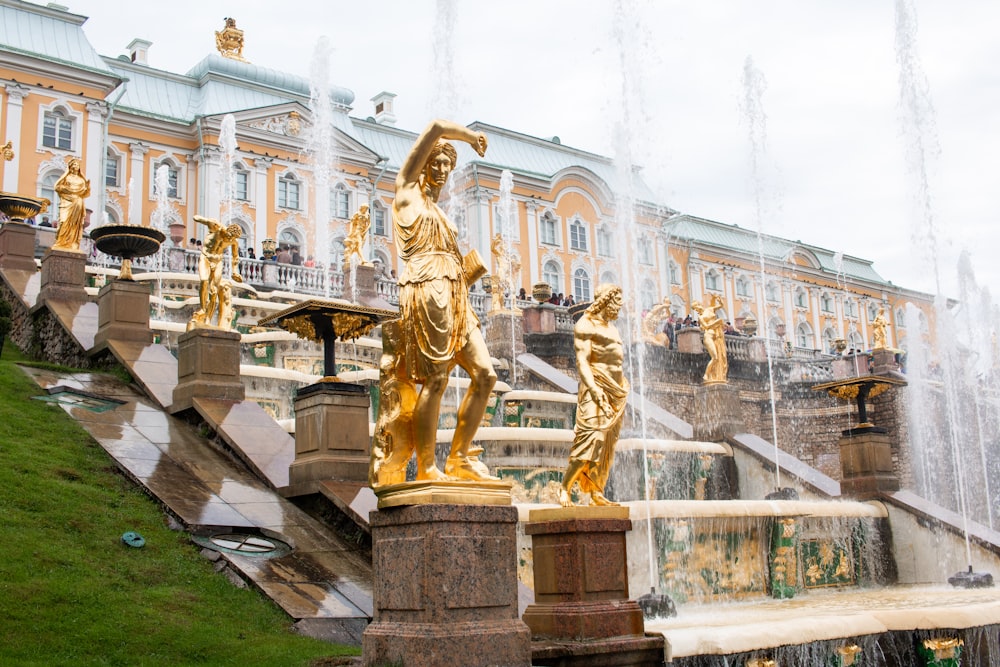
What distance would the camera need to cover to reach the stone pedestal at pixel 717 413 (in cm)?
2175

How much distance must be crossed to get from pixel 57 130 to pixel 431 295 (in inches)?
1707

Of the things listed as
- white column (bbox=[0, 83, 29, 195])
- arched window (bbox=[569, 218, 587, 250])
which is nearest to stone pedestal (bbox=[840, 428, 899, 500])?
white column (bbox=[0, 83, 29, 195])

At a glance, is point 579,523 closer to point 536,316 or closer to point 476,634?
point 476,634

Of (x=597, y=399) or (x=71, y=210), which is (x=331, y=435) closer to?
(x=597, y=399)

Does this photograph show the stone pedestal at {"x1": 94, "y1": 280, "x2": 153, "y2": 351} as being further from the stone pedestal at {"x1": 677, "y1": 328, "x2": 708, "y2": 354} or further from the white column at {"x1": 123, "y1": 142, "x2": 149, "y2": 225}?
the white column at {"x1": 123, "y1": 142, "x2": 149, "y2": 225}

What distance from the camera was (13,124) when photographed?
44.0 m

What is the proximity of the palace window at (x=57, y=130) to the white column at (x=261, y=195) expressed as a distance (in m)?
8.84

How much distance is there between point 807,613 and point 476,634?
584 centimetres

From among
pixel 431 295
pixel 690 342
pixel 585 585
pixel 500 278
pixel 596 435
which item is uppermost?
pixel 500 278

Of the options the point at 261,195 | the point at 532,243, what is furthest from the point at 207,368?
the point at 532,243

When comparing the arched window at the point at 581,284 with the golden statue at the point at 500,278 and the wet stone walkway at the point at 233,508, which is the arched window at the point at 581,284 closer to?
the golden statue at the point at 500,278

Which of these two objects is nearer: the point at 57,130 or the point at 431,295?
the point at 431,295

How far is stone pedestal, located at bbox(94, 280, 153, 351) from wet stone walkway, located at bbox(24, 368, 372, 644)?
181 cm

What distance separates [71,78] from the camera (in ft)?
150
